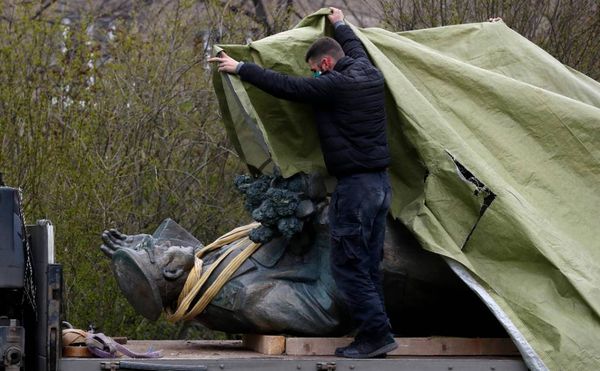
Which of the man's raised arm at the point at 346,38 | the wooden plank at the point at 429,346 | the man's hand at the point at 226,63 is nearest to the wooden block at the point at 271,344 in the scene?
the wooden plank at the point at 429,346

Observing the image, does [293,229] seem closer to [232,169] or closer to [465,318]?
[465,318]

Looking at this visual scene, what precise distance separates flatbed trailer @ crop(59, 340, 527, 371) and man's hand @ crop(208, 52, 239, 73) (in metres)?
1.35

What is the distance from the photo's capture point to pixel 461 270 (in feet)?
20.6

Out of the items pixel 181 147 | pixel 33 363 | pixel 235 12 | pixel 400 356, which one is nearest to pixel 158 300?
pixel 33 363

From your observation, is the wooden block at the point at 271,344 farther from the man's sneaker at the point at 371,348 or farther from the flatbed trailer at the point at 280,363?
the man's sneaker at the point at 371,348

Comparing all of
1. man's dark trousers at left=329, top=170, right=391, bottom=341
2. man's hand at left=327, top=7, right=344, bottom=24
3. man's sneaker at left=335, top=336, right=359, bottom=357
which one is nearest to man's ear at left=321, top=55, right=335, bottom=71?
man's hand at left=327, top=7, right=344, bottom=24

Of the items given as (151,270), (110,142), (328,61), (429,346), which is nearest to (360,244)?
(429,346)

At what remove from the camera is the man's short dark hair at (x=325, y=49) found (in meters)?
6.36

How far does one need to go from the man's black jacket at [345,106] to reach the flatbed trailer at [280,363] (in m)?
0.91

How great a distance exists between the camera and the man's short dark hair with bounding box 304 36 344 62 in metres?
6.36

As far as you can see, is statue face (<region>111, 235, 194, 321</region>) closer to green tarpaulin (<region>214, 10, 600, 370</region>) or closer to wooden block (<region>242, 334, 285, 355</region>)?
wooden block (<region>242, 334, 285, 355</region>)

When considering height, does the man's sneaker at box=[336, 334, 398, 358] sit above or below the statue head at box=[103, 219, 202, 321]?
below

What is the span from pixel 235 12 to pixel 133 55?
3.83ft

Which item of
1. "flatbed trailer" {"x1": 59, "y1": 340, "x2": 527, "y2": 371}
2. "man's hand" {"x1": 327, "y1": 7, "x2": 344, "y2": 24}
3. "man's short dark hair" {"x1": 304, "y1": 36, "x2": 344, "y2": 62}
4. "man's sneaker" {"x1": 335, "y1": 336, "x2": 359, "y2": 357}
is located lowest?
"flatbed trailer" {"x1": 59, "y1": 340, "x2": 527, "y2": 371}
